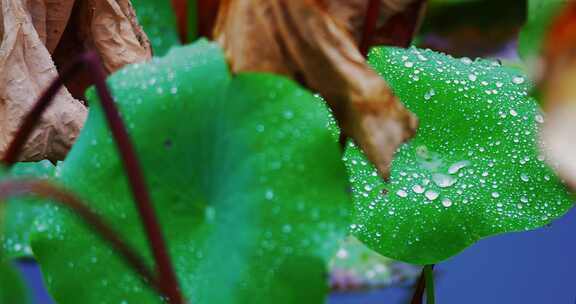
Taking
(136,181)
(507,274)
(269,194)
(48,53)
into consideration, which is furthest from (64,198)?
(507,274)

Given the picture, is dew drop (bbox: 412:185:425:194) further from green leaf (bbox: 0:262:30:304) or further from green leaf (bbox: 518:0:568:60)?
green leaf (bbox: 0:262:30:304)

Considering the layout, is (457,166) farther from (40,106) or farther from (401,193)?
(40,106)

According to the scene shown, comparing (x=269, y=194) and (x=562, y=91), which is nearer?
(x=562, y=91)

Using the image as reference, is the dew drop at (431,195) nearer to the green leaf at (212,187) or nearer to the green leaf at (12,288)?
the green leaf at (212,187)

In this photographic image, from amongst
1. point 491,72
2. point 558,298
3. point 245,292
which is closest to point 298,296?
point 245,292

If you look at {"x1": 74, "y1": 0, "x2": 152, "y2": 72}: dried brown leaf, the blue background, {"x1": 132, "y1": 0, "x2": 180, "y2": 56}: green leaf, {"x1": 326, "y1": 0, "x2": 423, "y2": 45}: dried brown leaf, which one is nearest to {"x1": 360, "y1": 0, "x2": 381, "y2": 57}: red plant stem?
{"x1": 326, "y1": 0, "x2": 423, "y2": 45}: dried brown leaf

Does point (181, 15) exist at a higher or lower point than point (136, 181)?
lower

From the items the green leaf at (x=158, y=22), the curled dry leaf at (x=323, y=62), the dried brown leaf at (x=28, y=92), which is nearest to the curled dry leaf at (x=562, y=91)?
the curled dry leaf at (x=323, y=62)
